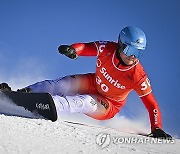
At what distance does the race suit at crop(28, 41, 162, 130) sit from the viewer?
3.90m

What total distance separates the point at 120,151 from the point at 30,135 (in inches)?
21.6

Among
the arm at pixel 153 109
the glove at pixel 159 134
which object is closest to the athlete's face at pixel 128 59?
the arm at pixel 153 109

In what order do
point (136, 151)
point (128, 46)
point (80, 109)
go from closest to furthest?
1. point (136, 151)
2. point (80, 109)
3. point (128, 46)

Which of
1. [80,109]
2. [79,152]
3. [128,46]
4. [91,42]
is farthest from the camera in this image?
[91,42]

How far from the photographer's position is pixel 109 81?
4.18m

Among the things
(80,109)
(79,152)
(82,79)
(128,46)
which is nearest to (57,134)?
(79,152)

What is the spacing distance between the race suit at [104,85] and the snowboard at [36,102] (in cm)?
79

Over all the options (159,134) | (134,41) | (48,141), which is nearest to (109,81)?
(134,41)

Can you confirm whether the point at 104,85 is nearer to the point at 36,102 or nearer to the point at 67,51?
the point at 67,51

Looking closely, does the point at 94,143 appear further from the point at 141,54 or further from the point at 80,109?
the point at 141,54

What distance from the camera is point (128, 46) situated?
385 cm

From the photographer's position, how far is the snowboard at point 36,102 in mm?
2816

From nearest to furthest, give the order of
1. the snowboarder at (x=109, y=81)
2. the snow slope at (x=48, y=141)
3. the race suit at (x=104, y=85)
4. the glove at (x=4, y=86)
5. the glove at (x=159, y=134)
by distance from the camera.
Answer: the snow slope at (x=48, y=141), the glove at (x=159, y=134), the glove at (x=4, y=86), the snowboarder at (x=109, y=81), the race suit at (x=104, y=85)

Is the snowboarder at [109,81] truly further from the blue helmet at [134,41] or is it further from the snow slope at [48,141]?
the snow slope at [48,141]
